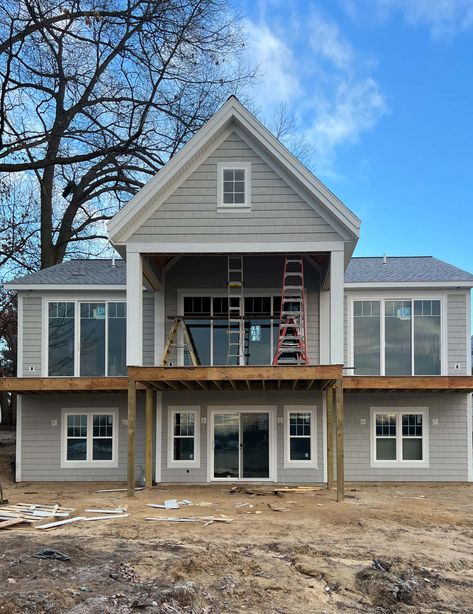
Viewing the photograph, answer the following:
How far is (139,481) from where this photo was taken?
1558 centimetres

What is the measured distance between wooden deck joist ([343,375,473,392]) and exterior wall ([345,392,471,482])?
1809 millimetres

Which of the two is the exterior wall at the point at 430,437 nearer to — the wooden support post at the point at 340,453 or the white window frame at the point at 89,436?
the wooden support post at the point at 340,453

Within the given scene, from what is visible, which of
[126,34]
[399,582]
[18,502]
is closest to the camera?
[399,582]

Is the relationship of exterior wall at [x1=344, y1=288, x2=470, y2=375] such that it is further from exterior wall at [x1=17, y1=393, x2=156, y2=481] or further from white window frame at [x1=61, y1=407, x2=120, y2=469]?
white window frame at [x1=61, y1=407, x2=120, y2=469]

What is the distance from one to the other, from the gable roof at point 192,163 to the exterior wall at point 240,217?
0.77 feet

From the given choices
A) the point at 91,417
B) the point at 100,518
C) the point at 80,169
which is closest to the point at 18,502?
the point at 100,518

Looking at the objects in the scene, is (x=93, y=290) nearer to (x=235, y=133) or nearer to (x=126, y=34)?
Answer: (x=235, y=133)

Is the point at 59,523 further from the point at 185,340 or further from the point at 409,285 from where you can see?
the point at 409,285

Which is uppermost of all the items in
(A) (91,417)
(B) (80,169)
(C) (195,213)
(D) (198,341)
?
(B) (80,169)

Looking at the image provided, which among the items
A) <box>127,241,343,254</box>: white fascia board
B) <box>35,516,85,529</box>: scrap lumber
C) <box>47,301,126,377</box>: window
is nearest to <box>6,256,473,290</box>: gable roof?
<box>47,301,126,377</box>: window

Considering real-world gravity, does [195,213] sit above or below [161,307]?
above

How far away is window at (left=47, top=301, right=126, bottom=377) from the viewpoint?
16172mm

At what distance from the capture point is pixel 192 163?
1397 centimetres

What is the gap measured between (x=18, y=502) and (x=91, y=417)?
153 inches
